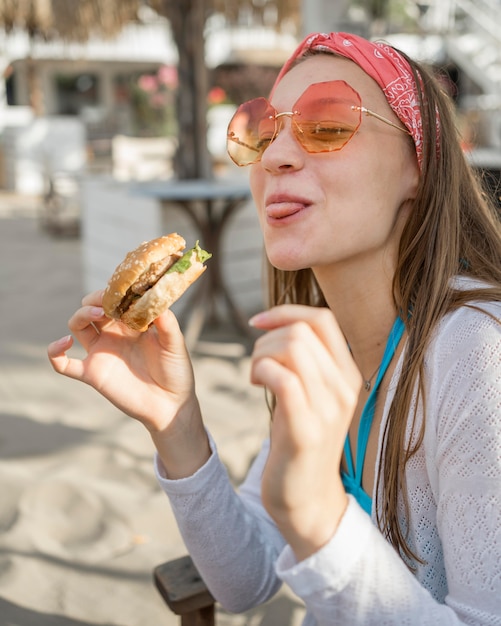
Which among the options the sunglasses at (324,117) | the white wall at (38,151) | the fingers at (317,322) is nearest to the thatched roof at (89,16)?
the white wall at (38,151)

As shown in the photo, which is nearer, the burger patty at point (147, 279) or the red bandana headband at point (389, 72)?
the red bandana headband at point (389, 72)

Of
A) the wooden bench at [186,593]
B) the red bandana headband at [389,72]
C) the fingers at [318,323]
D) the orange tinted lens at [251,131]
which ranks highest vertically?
the red bandana headband at [389,72]

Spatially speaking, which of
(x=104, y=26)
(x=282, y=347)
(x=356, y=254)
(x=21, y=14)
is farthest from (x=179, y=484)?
(x=21, y=14)

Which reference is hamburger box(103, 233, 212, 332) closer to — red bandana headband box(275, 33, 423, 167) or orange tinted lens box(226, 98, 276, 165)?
orange tinted lens box(226, 98, 276, 165)

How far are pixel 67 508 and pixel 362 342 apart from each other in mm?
2189

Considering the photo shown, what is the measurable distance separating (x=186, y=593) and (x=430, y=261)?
1.02 metres

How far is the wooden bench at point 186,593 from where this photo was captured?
1.75 metres

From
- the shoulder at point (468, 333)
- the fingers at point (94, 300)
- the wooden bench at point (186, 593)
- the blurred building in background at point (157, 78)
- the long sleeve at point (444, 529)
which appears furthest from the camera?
the blurred building in background at point (157, 78)

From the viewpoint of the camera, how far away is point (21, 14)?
12.8m

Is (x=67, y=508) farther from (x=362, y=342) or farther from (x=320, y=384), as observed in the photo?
(x=320, y=384)

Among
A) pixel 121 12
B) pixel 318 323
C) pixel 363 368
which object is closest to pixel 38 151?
pixel 121 12

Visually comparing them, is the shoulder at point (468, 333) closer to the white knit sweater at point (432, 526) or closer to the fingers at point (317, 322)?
the white knit sweater at point (432, 526)

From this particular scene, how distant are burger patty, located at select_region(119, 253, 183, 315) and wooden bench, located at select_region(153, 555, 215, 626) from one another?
29.3 inches

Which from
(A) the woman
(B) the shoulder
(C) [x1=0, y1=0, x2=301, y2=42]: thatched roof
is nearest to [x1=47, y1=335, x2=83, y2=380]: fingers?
(A) the woman
